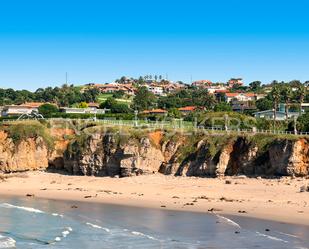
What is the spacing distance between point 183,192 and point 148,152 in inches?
333

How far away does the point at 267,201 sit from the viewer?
44.8 m

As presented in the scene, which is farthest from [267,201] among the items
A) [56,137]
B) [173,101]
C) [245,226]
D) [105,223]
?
[173,101]

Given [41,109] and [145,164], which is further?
[41,109]

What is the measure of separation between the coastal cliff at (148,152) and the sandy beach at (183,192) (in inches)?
52.0

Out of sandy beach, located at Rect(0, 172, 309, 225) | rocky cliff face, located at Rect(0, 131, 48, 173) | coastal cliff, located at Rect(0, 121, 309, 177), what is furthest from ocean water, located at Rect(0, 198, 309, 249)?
rocky cliff face, located at Rect(0, 131, 48, 173)

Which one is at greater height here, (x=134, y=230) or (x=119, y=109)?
(x=119, y=109)

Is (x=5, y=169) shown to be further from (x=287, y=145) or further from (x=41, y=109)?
(x=41, y=109)

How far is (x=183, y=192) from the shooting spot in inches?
1984

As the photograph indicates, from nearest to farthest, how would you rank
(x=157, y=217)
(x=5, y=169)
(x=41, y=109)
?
(x=157, y=217), (x=5, y=169), (x=41, y=109)

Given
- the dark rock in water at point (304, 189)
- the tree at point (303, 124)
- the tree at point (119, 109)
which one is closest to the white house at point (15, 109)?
the tree at point (119, 109)

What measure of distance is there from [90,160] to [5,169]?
951 centimetres

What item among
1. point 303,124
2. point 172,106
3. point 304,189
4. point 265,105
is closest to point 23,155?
point 303,124

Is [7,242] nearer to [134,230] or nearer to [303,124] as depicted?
[134,230]

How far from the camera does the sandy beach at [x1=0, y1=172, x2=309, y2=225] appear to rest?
42.5 m
